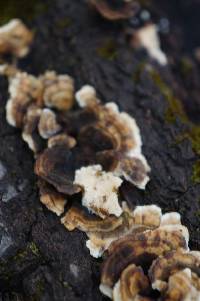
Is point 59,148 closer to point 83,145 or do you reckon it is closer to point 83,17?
point 83,145

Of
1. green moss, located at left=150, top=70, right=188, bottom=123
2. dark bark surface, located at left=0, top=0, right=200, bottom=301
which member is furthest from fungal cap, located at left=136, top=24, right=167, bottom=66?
green moss, located at left=150, top=70, right=188, bottom=123

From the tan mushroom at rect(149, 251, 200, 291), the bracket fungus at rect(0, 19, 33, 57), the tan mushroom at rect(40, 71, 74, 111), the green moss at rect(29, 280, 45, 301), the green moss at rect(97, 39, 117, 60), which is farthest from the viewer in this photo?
the green moss at rect(97, 39, 117, 60)

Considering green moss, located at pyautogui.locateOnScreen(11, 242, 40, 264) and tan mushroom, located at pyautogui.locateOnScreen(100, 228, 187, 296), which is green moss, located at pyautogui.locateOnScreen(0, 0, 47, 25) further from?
tan mushroom, located at pyautogui.locateOnScreen(100, 228, 187, 296)

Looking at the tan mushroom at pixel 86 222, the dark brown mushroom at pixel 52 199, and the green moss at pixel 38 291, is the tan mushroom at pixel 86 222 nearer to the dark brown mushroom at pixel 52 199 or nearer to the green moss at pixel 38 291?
the dark brown mushroom at pixel 52 199

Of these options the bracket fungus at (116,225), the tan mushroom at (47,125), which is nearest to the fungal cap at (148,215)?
the bracket fungus at (116,225)

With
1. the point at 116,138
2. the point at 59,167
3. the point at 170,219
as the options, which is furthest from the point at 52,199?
the point at 170,219
